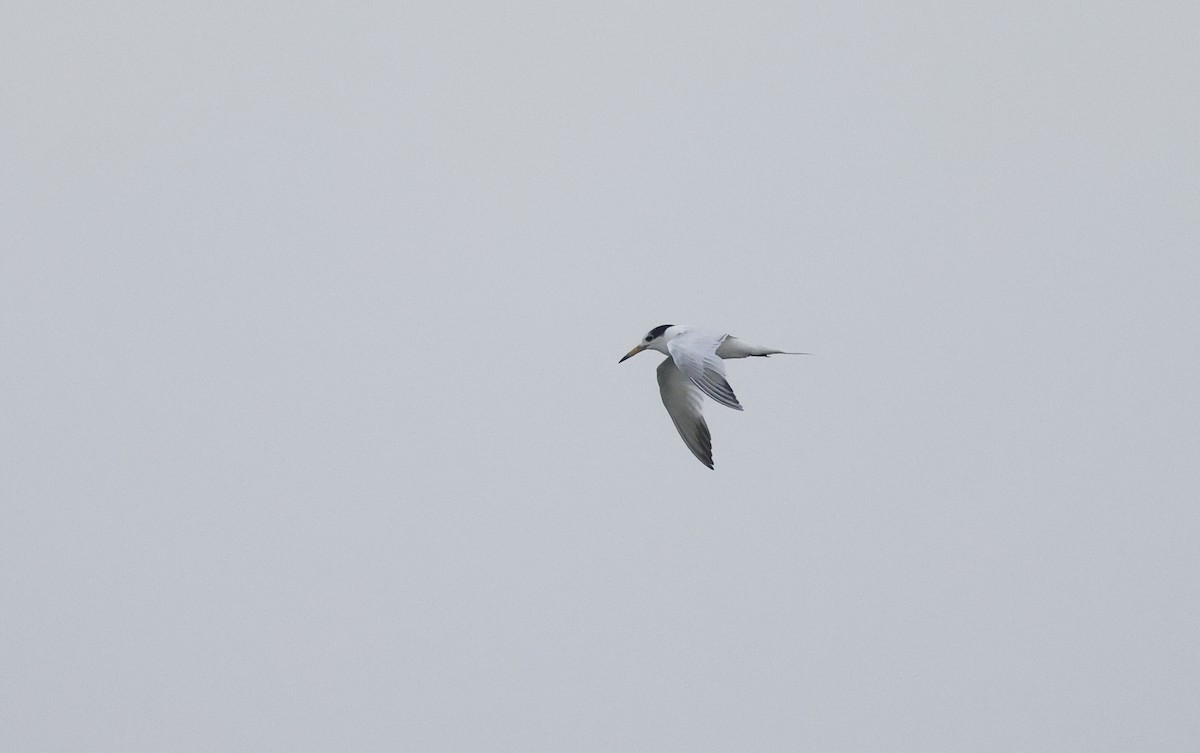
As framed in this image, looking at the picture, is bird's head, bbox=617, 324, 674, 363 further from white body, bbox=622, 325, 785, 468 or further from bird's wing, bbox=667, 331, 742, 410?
bird's wing, bbox=667, 331, 742, 410

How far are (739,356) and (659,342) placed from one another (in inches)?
49.1

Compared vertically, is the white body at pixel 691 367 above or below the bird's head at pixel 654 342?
below

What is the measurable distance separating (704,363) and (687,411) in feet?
9.90

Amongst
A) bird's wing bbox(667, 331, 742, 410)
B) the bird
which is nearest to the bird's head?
the bird

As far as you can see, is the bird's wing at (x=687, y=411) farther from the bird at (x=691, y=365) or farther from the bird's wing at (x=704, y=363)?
the bird's wing at (x=704, y=363)

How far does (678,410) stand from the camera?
20.5 metres

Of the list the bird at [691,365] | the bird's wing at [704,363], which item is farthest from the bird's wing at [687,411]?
the bird's wing at [704,363]

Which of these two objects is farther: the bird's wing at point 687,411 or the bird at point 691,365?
the bird's wing at point 687,411

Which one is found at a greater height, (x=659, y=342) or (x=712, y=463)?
(x=659, y=342)

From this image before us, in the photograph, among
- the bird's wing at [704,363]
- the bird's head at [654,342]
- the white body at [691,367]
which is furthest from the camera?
the bird's head at [654,342]

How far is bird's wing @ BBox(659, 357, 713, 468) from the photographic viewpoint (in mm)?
20453

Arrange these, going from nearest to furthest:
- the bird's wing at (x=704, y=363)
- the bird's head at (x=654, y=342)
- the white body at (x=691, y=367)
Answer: the bird's wing at (x=704, y=363)
the white body at (x=691, y=367)
the bird's head at (x=654, y=342)

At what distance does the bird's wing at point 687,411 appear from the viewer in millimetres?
20453

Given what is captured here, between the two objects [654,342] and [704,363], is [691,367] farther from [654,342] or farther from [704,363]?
[654,342]
